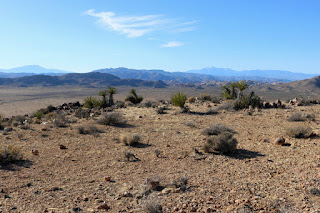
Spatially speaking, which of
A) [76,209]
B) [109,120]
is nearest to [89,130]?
[109,120]

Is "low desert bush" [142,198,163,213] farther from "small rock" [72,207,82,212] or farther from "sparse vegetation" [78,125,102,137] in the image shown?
"sparse vegetation" [78,125,102,137]

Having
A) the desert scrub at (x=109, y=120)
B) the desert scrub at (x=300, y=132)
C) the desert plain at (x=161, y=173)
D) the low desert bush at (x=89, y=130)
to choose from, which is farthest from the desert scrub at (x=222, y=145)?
the desert scrub at (x=109, y=120)

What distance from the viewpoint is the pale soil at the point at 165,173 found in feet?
16.2

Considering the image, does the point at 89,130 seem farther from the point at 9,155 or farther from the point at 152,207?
the point at 152,207

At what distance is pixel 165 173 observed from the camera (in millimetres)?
6895

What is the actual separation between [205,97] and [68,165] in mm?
19084

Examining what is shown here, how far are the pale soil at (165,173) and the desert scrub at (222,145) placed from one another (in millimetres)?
326

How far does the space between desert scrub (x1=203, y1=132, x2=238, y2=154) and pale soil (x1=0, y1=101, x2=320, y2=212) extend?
0.33m

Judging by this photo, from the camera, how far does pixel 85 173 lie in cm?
718

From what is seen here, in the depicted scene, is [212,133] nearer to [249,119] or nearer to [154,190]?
[249,119]

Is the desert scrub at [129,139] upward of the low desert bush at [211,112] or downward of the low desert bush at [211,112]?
downward

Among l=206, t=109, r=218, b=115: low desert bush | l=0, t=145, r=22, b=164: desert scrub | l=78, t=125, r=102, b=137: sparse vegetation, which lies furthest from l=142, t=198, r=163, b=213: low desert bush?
l=206, t=109, r=218, b=115: low desert bush

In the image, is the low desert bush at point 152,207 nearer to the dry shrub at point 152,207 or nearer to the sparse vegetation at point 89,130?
the dry shrub at point 152,207

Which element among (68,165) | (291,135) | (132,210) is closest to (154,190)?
Result: (132,210)
